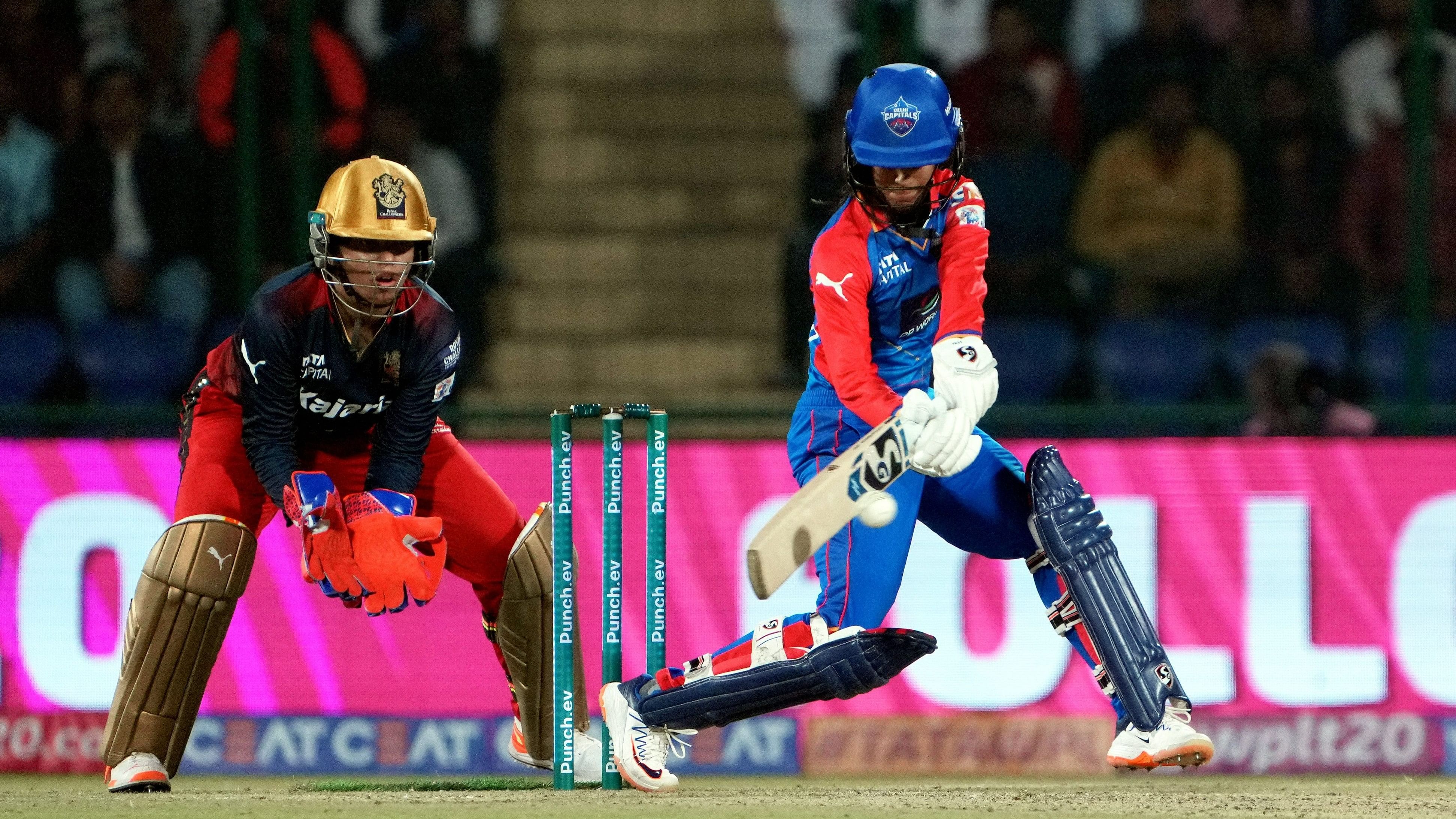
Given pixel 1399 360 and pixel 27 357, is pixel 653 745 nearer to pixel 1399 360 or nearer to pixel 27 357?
pixel 27 357

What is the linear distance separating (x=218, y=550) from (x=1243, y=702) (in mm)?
3539

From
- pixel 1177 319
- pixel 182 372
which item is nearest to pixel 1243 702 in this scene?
pixel 1177 319

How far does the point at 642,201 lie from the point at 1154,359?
6.92 feet

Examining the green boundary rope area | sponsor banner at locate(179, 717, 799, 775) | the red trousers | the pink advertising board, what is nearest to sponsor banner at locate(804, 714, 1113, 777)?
the pink advertising board

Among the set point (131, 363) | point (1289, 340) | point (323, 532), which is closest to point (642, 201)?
point (131, 363)

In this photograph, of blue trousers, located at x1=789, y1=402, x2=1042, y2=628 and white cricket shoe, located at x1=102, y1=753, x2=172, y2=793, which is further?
white cricket shoe, located at x1=102, y1=753, x2=172, y2=793

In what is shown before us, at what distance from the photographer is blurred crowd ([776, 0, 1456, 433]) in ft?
25.8

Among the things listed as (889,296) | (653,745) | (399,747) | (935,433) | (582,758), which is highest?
(889,296)

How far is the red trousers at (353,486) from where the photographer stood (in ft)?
17.1

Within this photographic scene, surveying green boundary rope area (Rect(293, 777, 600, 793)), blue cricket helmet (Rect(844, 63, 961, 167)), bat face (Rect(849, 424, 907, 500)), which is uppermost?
blue cricket helmet (Rect(844, 63, 961, 167))

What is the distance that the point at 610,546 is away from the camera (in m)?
5.22

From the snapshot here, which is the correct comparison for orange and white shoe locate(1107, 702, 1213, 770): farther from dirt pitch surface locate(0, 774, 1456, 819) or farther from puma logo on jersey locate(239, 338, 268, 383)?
puma logo on jersey locate(239, 338, 268, 383)

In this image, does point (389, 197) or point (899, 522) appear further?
point (389, 197)

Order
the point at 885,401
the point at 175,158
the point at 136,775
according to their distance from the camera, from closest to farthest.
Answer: the point at 885,401 < the point at 136,775 < the point at 175,158
